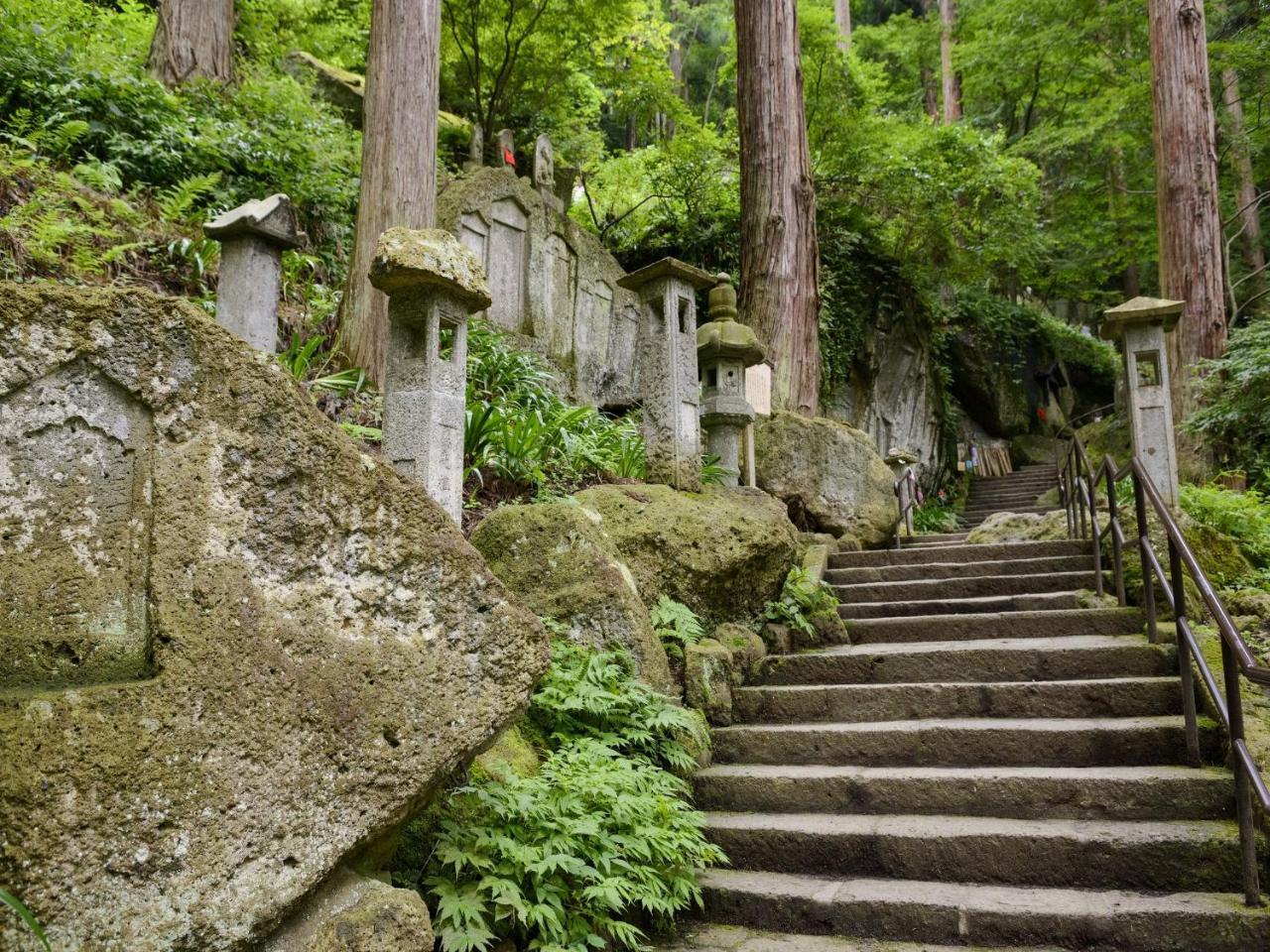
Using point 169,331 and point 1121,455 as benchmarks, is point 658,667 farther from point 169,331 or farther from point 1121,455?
point 1121,455

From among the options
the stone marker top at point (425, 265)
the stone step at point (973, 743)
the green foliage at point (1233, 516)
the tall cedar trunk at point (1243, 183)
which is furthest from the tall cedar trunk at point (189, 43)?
the tall cedar trunk at point (1243, 183)

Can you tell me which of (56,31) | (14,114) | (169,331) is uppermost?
(56,31)

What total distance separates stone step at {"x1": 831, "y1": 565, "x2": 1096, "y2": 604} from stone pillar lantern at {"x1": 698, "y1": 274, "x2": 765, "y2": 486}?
1.42 m

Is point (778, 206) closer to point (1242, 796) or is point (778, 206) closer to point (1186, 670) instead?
point (1186, 670)

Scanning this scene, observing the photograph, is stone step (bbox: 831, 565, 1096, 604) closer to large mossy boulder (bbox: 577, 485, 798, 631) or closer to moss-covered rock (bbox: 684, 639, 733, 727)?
large mossy boulder (bbox: 577, 485, 798, 631)

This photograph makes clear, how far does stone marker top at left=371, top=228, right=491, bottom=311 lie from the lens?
4117 millimetres

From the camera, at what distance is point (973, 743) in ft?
14.0

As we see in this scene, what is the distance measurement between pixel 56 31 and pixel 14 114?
1619mm

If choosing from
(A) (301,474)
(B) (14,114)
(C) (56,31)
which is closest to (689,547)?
(A) (301,474)

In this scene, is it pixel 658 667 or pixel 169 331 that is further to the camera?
pixel 658 667

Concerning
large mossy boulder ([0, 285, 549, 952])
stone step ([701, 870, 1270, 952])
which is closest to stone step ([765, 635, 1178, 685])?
stone step ([701, 870, 1270, 952])

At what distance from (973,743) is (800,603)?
6.18ft

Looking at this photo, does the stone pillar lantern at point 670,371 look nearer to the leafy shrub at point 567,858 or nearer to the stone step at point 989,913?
the leafy shrub at point 567,858

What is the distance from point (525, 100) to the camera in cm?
1415
